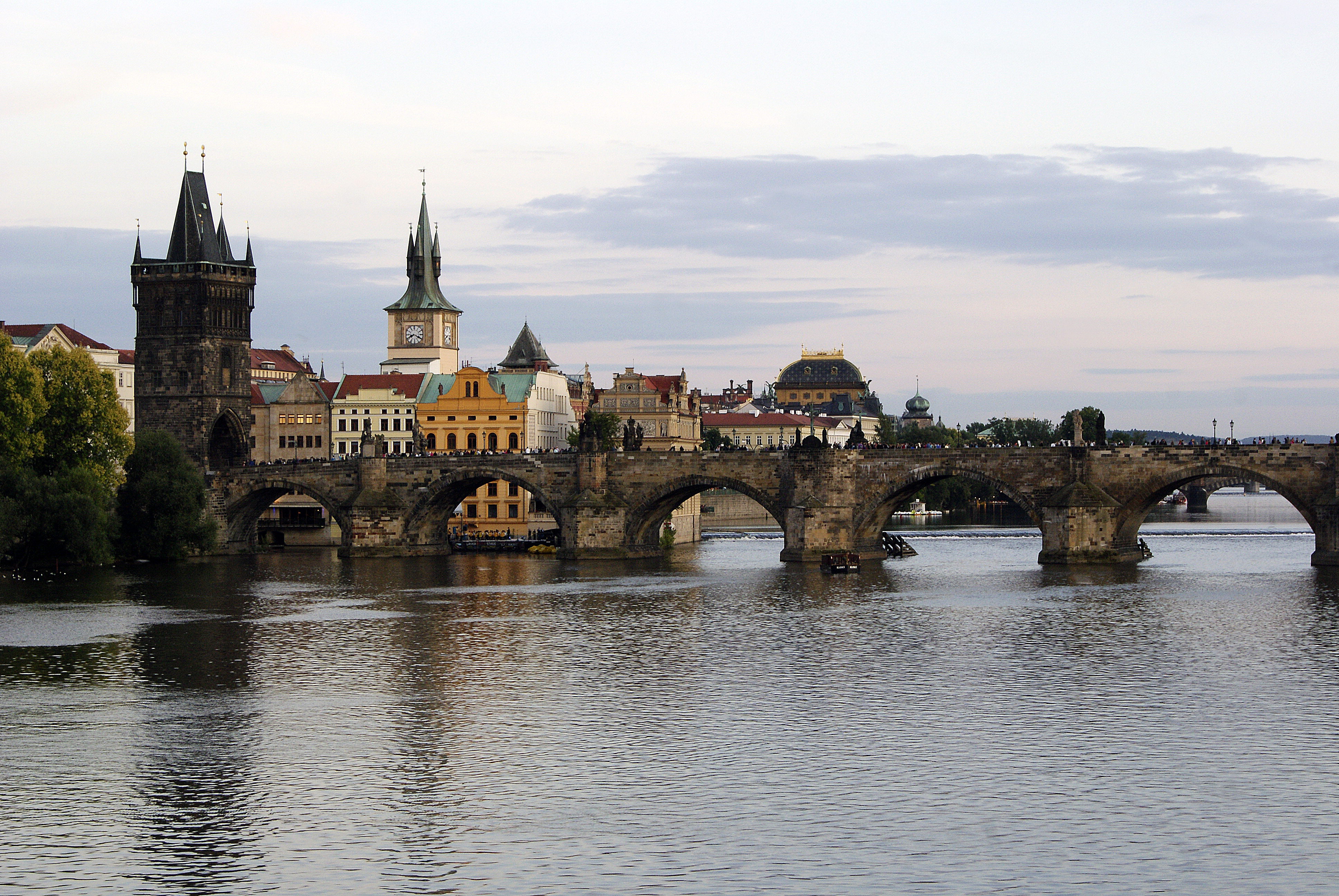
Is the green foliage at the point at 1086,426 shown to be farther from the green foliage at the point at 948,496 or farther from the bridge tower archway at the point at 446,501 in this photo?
the bridge tower archway at the point at 446,501

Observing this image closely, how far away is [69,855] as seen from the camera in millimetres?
26969

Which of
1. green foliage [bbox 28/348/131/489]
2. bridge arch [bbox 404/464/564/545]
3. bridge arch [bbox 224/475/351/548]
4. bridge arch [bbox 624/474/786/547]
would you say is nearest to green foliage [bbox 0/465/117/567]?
green foliage [bbox 28/348/131/489]

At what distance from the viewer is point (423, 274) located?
137 m

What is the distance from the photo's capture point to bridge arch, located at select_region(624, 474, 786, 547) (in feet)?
283

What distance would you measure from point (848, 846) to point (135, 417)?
3849 inches

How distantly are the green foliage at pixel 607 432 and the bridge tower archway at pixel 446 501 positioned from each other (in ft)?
65.4

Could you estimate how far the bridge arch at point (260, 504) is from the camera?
316ft

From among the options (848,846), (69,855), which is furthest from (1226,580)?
(69,855)

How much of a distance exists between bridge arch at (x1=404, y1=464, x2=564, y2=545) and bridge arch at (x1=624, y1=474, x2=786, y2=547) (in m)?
4.23

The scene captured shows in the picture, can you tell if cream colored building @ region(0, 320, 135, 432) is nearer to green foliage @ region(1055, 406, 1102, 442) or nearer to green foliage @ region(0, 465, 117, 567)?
green foliage @ region(0, 465, 117, 567)

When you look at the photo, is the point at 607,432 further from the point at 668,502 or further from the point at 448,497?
the point at 668,502

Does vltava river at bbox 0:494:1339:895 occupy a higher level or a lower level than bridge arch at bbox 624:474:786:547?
lower

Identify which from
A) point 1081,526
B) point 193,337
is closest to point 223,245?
point 193,337

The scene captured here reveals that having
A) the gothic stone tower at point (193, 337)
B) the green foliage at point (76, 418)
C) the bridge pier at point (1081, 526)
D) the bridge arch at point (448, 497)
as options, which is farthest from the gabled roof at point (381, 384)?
the bridge pier at point (1081, 526)
